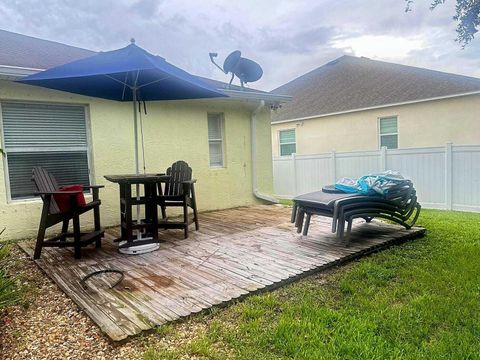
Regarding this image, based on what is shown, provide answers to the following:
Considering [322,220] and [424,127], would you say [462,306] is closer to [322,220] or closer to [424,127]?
→ [322,220]

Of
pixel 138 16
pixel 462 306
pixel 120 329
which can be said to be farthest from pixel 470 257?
pixel 138 16

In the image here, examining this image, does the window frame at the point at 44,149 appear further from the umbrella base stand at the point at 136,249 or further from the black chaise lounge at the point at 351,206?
the black chaise lounge at the point at 351,206

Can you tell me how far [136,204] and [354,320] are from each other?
3115mm

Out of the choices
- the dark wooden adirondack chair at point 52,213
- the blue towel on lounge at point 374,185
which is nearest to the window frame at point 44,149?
Answer: the dark wooden adirondack chair at point 52,213

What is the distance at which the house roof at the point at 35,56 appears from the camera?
205 inches

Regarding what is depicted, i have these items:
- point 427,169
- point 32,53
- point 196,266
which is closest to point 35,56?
point 32,53

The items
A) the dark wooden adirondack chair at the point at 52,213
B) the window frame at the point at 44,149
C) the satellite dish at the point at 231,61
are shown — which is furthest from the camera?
the satellite dish at the point at 231,61

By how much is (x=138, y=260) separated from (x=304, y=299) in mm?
2057

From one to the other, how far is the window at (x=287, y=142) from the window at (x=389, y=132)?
3610 millimetres

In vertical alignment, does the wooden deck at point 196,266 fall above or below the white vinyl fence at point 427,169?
below

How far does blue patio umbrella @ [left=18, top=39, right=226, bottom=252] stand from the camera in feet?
12.0

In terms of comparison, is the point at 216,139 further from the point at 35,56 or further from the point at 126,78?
the point at 35,56

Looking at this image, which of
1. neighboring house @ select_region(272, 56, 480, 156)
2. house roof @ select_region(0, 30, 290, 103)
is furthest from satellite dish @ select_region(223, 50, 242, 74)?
neighboring house @ select_region(272, 56, 480, 156)

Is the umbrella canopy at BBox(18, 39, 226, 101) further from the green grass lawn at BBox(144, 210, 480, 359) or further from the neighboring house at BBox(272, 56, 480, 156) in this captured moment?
the neighboring house at BBox(272, 56, 480, 156)
